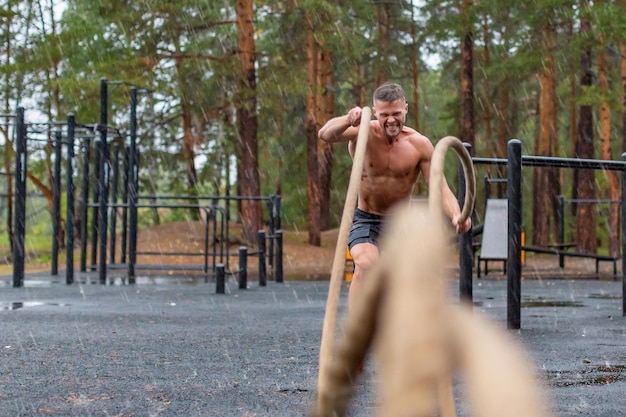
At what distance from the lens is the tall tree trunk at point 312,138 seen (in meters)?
31.8

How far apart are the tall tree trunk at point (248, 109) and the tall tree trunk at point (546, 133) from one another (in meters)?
8.70

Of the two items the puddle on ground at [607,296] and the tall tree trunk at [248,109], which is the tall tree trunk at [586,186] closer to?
the tall tree trunk at [248,109]

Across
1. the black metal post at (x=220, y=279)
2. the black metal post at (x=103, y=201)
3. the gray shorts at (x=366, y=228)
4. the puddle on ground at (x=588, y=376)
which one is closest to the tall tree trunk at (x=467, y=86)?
the black metal post at (x=103, y=201)

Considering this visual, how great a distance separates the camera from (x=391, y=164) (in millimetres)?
5758

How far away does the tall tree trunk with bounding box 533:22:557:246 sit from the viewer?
32.7m

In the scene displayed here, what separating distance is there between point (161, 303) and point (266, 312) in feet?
6.67

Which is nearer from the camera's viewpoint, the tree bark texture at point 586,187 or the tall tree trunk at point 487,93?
the tree bark texture at point 586,187

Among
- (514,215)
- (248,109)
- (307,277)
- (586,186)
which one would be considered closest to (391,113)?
(514,215)

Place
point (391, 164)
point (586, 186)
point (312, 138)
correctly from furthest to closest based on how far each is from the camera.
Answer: point (312, 138) → point (586, 186) → point (391, 164)

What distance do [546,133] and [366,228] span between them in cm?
2893

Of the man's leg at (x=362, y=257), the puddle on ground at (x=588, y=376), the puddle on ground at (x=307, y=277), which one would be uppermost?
the man's leg at (x=362, y=257)

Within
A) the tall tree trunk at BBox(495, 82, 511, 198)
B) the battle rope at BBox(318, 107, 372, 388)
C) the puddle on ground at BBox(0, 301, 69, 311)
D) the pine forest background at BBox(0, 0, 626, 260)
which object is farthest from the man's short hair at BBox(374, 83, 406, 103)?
the tall tree trunk at BBox(495, 82, 511, 198)

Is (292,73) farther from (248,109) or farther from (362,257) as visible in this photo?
(362,257)

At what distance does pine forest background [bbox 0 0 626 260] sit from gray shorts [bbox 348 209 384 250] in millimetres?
19718
